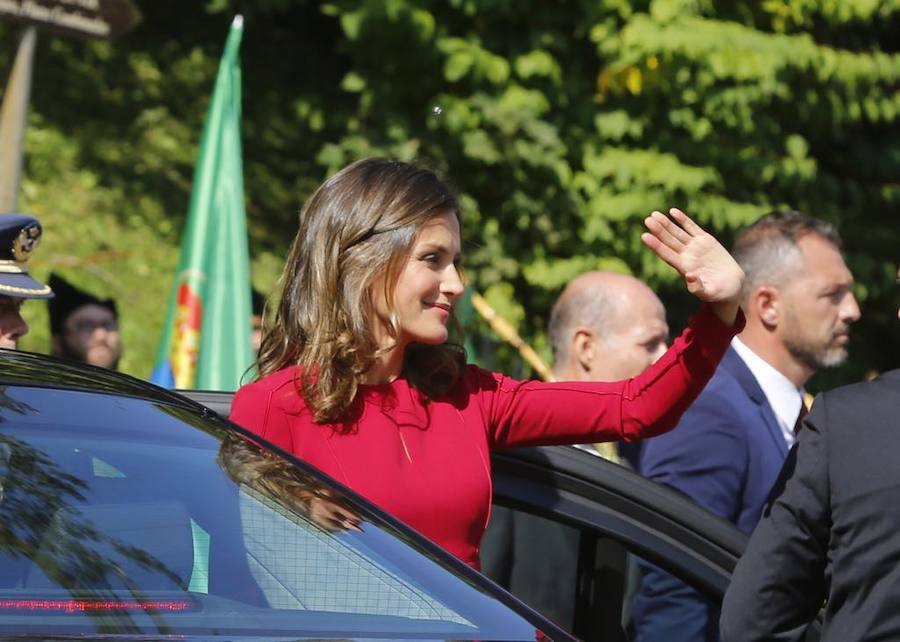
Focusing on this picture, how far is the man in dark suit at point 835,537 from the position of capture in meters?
2.38

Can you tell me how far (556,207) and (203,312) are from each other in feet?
10.4

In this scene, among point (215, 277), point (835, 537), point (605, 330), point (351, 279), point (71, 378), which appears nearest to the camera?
point (835, 537)

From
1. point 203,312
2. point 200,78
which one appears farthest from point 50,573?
point 200,78

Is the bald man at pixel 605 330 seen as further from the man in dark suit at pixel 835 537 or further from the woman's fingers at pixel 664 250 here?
the man in dark suit at pixel 835 537

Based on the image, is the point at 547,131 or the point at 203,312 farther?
the point at 547,131

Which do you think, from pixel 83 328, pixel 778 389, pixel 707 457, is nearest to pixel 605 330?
pixel 778 389

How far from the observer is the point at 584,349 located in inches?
193

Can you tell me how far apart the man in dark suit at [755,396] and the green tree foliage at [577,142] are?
12.9 feet

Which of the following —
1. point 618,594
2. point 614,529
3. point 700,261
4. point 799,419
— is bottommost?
point 618,594

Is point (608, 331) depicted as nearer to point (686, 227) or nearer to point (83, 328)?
point (686, 227)

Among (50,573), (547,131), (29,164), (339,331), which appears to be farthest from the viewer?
(29,164)

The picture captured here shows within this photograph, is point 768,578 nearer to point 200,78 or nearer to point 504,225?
point 504,225

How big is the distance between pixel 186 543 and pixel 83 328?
4.55 meters

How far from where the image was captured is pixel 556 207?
9.26 m
